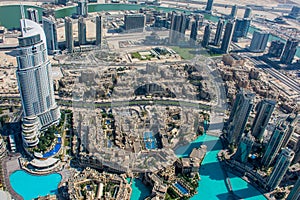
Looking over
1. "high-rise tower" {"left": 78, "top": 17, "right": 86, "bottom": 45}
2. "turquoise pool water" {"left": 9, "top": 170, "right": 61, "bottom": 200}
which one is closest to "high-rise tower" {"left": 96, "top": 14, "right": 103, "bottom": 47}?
"high-rise tower" {"left": 78, "top": 17, "right": 86, "bottom": 45}

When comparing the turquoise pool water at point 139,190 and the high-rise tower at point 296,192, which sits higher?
the high-rise tower at point 296,192

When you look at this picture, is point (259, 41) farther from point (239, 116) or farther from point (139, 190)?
point (139, 190)

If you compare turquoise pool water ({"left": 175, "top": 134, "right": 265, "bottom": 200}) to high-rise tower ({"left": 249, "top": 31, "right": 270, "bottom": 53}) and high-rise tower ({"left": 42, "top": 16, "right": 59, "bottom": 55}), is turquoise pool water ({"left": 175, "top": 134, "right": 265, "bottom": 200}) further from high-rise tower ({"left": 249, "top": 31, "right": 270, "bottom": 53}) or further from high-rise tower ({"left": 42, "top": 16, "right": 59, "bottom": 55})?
high-rise tower ({"left": 249, "top": 31, "right": 270, "bottom": 53})

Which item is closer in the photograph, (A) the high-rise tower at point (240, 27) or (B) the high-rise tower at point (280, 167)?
(B) the high-rise tower at point (280, 167)

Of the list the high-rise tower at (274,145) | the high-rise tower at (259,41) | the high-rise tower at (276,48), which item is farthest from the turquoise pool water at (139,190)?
the high-rise tower at (259,41)

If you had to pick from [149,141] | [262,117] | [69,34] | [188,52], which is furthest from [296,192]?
[69,34]

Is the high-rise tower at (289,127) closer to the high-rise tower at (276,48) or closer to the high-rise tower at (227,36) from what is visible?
the high-rise tower at (227,36)

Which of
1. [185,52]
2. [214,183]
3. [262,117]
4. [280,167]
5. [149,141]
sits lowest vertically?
[214,183]
